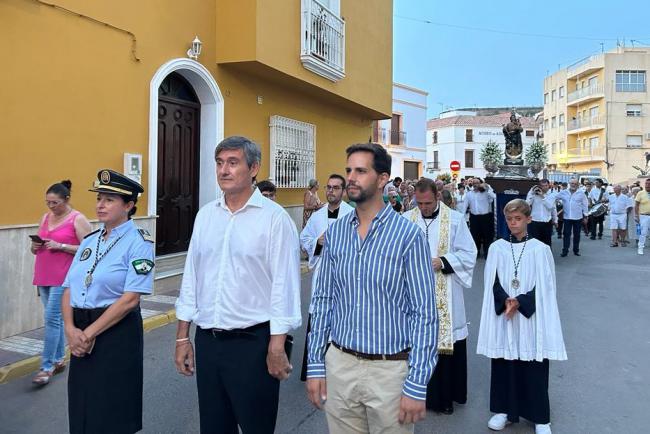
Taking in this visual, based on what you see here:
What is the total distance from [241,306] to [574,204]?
13.5 m

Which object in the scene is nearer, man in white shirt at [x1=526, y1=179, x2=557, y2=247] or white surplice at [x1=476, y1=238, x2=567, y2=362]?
white surplice at [x1=476, y1=238, x2=567, y2=362]

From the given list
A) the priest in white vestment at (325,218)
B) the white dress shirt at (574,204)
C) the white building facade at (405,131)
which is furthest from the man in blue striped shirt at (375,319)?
the white building facade at (405,131)

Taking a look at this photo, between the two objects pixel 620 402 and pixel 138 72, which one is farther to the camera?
pixel 138 72

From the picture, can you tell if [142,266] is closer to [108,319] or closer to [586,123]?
[108,319]

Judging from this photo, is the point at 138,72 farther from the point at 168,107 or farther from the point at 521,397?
the point at 521,397

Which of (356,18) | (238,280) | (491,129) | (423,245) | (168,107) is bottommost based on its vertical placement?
(238,280)

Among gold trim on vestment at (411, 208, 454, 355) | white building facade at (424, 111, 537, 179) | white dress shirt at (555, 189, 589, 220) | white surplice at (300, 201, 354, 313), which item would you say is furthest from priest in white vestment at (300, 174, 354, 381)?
white building facade at (424, 111, 537, 179)

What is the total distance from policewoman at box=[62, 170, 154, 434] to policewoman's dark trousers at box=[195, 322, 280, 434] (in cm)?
46

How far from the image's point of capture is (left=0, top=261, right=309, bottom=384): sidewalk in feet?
17.2

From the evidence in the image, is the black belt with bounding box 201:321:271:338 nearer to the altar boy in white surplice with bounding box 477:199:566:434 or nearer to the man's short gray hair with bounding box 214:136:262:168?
the man's short gray hair with bounding box 214:136:262:168

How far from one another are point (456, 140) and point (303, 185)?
60909 millimetres

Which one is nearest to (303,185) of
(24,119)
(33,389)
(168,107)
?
(168,107)

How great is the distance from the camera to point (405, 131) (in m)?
39.4

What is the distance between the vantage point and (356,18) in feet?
48.1
